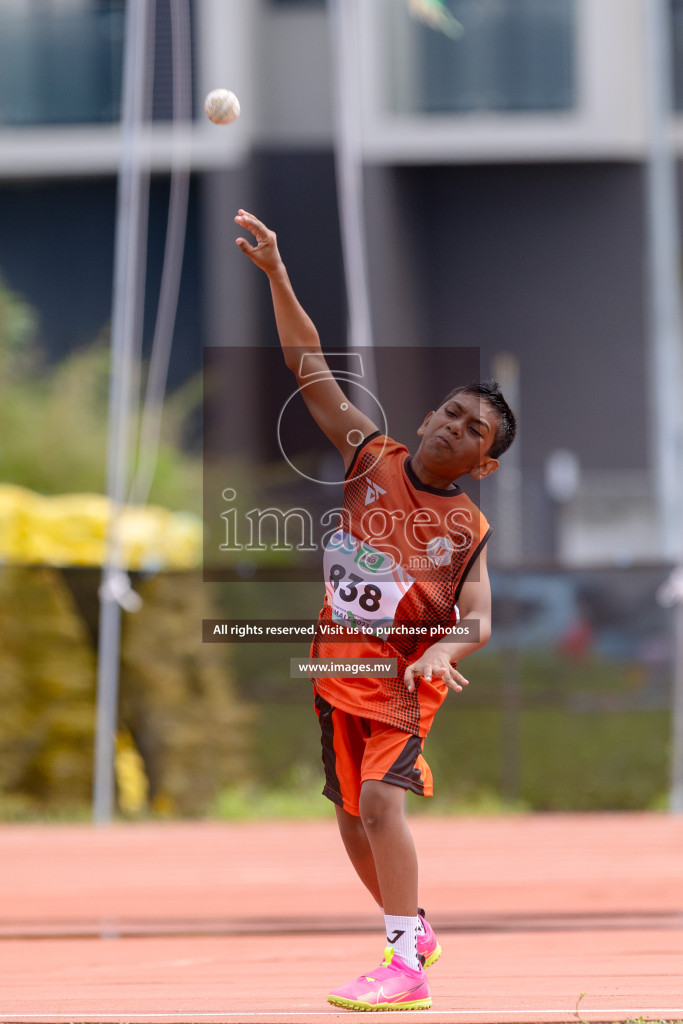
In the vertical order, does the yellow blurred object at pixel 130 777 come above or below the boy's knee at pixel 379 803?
above

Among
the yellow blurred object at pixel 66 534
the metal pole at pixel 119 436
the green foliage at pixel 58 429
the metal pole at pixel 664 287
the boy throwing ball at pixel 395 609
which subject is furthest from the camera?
the green foliage at pixel 58 429

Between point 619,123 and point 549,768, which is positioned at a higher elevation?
point 619,123

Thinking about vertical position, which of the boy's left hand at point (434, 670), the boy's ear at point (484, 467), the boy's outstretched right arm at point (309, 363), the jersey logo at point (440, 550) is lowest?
the boy's left hand at point (434, 670)

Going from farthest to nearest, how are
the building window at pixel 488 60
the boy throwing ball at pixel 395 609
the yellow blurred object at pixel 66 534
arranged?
the building window at pixel 488 60
the yellow blurred object at pixel 66 534
the boy throwing ball at pixel 395 609

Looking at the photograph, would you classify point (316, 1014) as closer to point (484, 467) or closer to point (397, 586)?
point (397, 586)

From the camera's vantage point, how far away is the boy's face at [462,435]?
7.92ft

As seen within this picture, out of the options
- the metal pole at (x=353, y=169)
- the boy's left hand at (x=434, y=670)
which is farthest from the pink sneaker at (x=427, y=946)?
the metal pole at (x=353, y=169)

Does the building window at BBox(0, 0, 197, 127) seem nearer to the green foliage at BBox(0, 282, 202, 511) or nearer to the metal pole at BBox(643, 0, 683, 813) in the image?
the green foliage at BBox(0, 282, 202, 511)

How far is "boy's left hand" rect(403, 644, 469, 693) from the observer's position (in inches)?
89.5

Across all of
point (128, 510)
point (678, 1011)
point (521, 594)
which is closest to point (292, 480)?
point (128, 510)

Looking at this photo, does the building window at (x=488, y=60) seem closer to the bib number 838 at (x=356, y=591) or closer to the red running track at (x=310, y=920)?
the red running track at (x=310, y=920)

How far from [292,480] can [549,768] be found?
321 centimetres

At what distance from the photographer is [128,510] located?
638cm

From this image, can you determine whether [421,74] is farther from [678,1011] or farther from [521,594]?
[678,1011]
